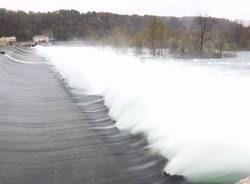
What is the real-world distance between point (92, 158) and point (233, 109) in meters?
3.57

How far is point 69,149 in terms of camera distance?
11172mm

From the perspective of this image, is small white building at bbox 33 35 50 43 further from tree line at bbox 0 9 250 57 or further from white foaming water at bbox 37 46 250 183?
white foaming water at bbox 37 46 250 183

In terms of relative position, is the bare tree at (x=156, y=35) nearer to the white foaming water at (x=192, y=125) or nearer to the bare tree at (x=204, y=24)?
the bare tree at (x=204, y=24)

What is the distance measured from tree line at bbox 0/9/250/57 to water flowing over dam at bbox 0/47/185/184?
69.6 metres

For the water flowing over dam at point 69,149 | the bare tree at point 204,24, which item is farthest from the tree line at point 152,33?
the water flowing over dam at point 69,149

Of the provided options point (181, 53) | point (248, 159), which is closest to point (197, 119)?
point (248, 159)

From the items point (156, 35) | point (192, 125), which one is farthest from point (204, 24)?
point (192, 125)

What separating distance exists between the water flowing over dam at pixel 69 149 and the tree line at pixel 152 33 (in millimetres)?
69607

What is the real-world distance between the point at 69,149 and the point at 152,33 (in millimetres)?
81251

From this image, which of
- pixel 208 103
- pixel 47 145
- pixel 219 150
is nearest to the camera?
pixel 219 150

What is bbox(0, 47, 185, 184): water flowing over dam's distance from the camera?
8.91m

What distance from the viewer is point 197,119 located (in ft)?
35.4

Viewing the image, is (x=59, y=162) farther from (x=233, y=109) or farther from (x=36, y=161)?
(x=233, y=109)

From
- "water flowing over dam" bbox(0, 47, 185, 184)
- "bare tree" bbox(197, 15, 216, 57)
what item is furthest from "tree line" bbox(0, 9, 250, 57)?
"water flowing over dam" bbox(0, 47, 185, 184)
